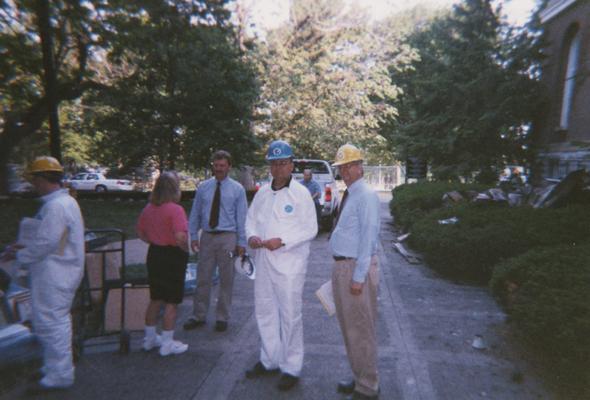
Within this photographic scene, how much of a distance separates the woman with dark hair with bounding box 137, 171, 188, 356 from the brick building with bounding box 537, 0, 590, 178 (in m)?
12.0

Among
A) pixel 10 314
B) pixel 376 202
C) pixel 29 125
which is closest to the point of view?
pixel 376 202

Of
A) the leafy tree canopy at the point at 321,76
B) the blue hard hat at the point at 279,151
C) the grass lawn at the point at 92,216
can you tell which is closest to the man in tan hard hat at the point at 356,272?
the blue hard hat at the point at 279,151

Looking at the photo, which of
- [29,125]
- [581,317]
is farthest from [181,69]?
[581,317]

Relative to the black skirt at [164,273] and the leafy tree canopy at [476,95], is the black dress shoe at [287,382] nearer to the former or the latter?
the black skirt at [164,273]

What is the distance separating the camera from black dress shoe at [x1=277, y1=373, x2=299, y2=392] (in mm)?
3577

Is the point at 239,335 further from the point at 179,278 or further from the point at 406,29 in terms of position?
the point at 406,29

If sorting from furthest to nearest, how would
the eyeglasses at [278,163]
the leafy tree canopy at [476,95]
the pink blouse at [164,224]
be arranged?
1. the leafy tree canopy at [476,95]
2. the pink blouse at [164,224]
3. the eyeglasses at [278,163]

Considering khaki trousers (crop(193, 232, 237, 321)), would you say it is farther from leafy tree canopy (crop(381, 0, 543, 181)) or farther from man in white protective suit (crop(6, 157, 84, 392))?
leafy tree canopy (crop(381, 0, 543, 181))

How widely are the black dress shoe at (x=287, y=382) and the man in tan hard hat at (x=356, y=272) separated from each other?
20.5 inches

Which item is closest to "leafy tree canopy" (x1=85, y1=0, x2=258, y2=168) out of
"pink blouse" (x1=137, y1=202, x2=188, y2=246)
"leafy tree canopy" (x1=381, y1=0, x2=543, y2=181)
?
"leafy tree canopy" (x1=381, y1=0, x2=543, y2=181)

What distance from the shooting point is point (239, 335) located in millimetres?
4836

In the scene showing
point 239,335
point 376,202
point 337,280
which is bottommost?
point 239,335

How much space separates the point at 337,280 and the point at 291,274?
1.36 feet

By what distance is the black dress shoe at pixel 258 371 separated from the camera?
381 cm
